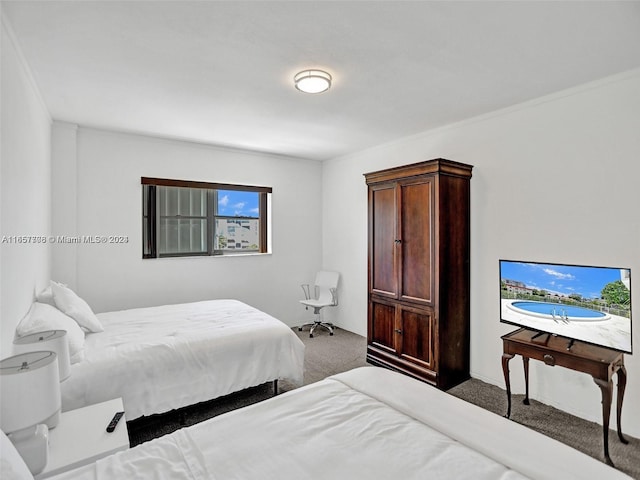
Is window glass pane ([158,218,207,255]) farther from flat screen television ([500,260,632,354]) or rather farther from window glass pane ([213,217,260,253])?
flat screen television ([500,260,632,354])

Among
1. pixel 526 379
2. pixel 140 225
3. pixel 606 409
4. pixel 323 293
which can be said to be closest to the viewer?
pixel 606 409

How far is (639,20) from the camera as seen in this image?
1907mm

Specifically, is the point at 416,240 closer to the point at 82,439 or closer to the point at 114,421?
the point at 114,421

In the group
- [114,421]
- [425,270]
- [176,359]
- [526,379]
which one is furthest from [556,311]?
[114,421]

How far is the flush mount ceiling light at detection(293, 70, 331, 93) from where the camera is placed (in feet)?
8.22

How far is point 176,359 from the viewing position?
2.55m

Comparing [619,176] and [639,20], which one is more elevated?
[639,20]

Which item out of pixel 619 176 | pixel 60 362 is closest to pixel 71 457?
pixel 60 362

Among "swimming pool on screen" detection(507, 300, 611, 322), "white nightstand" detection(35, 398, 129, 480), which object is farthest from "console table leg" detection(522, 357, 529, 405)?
"white nightstand" detection(35, 398, 129, 480)

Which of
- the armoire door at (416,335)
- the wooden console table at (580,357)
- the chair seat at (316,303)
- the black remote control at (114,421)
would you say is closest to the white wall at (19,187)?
the black remote control at (114,421)

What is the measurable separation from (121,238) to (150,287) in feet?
2.23

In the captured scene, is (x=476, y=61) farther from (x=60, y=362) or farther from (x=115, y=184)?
(x=115, y=184)

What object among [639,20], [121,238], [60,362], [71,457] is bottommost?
[71,457]

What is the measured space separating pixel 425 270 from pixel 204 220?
3.64 m
